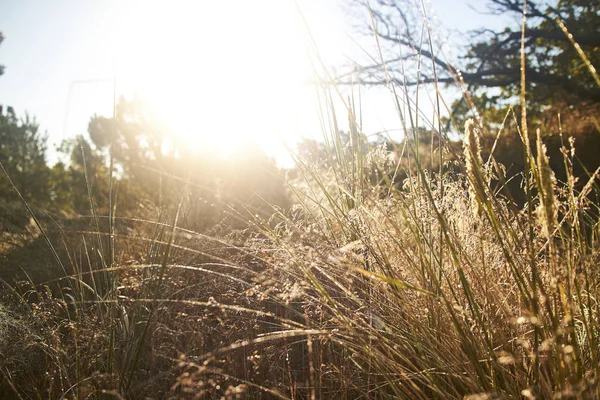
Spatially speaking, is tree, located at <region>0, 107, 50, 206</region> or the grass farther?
tree, located at <region>0, 107, 50, 206</region>

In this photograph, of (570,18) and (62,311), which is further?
(570,18)

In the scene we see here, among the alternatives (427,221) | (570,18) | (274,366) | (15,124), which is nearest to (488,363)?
(427,221)

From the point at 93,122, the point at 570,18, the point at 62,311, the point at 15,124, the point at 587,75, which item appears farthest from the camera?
the point at 93,122

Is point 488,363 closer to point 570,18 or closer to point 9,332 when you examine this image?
point 9,332

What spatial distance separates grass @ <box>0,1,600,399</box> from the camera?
0.86 meters

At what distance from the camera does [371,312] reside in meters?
1.15

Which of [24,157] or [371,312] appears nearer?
[371,312]

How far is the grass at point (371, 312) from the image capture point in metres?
0.86

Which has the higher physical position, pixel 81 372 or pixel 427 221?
pixel 427 221

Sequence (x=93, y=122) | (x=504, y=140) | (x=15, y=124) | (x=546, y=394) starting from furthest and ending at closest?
(x=93, y=122) < (x=15, y=124) < (x=504, y=140) < (x=546, y=394)

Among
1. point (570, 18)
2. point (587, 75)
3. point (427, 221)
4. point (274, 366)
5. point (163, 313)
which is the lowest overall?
point (274, 366)

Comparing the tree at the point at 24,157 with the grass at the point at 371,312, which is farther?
the tree at the point at 24,157

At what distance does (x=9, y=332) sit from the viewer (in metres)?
1.61

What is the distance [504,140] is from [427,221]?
593 centimetres
